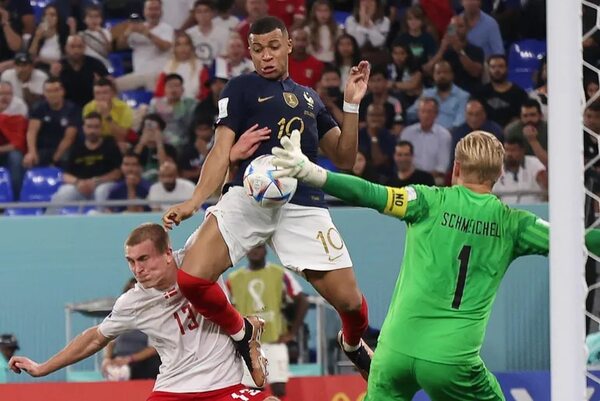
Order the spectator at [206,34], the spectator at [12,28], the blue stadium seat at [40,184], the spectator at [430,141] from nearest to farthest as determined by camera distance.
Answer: the spectator at [430,141] → the blue stadium seat at [40,184] → the spectator at [206,34] → the spectator at [12,28]

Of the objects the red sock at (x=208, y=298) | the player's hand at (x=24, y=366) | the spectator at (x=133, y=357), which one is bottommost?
the spectator at (x=133, y=357)

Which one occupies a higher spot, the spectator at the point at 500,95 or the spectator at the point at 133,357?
the spectator at the point at 500,95

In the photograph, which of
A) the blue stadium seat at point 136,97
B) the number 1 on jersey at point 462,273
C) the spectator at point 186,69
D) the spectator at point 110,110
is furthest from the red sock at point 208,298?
the blue stadium seat at point 136,97

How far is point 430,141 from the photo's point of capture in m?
10.3

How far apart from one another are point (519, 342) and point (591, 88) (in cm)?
217

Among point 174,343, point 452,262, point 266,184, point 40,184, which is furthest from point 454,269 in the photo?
point 40,184

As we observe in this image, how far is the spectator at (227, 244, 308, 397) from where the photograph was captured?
29.5 feet

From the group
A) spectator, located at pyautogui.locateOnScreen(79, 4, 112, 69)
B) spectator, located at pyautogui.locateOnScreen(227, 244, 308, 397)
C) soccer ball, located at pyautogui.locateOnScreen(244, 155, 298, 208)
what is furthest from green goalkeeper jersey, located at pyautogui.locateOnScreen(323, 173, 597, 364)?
spectator, located at pyautogui.locateOnScreen(79, 4, 112, 69)

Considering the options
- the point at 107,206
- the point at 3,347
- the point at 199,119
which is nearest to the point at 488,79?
the point at 199,119

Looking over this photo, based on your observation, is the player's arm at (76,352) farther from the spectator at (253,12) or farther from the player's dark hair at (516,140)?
the spectator at (253,12)

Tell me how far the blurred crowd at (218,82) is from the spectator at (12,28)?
1 cm

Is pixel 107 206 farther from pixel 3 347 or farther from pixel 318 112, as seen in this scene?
pixel 318 112

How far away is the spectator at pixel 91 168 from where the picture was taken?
10.2 m

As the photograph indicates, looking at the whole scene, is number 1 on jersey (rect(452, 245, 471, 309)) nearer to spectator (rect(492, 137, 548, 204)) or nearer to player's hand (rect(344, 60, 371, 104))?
player's hand (rect(344, 60, 371, 104))
